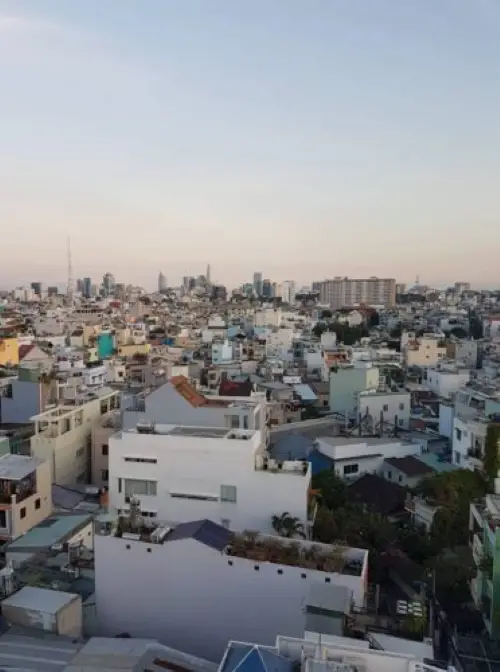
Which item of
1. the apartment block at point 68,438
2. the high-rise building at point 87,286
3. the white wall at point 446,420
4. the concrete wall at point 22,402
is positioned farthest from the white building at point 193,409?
the high-rise building at point 87,286

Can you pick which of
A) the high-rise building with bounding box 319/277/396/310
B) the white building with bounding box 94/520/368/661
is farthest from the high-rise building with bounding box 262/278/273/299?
the white building with bounding box 94/520/368/661

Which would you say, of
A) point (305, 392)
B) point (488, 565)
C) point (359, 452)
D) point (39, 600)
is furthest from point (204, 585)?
point (305, 392)

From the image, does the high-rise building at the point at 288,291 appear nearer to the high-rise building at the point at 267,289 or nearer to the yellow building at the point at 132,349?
the high-rise building at the point at 267,289

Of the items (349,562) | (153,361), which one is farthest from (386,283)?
(349,562)

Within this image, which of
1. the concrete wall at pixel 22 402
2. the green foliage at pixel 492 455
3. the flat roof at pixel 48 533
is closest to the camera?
the flat roof at pixel 48 533

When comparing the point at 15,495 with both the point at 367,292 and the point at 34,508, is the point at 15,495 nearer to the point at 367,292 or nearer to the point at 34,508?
the point at 34,508

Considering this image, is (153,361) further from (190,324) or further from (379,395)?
(190,324)
